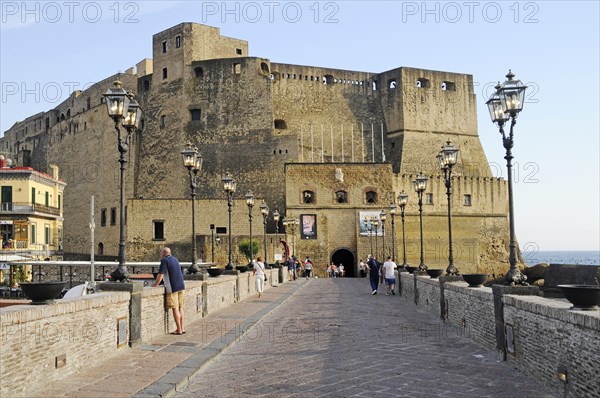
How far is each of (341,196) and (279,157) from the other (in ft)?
24.4

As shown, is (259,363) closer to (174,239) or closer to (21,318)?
(21,318)

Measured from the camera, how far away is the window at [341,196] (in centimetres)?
4359

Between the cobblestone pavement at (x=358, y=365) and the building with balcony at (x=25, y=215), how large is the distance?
2956 cm

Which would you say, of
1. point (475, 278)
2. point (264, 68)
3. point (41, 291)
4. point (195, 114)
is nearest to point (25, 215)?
point (195, 114)

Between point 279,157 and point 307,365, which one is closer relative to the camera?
point 307,365

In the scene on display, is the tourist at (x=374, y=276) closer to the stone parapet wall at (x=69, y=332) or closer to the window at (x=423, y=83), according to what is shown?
the stone parapet wall at (x=69, y=332)

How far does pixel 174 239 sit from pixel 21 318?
123 feet

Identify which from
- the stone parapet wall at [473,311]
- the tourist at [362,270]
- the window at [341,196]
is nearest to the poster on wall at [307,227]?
the window at [341,196]

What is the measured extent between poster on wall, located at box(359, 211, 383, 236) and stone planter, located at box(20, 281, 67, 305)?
36.7 meters

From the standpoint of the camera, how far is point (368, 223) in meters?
43.0

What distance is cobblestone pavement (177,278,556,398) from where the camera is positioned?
20.8 ft

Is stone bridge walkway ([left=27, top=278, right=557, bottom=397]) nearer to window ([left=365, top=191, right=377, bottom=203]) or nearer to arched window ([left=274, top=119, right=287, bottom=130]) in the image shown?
window ([left=365, top=191, right=377, bottom=203])

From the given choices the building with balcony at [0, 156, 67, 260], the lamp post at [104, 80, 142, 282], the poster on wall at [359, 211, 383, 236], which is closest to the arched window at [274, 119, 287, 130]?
the poster on wall at [359, 211, 383, 236]

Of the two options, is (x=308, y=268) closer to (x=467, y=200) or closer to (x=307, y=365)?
(x=467, y=200)
